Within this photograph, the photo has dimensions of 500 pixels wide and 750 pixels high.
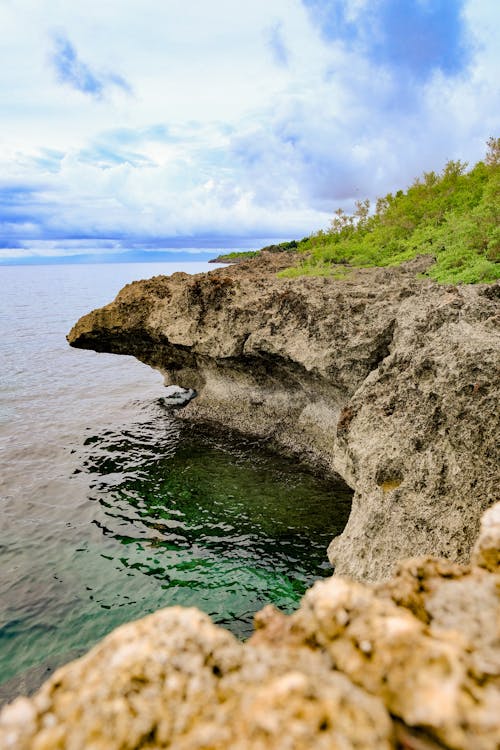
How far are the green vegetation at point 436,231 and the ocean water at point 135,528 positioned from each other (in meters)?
11.0

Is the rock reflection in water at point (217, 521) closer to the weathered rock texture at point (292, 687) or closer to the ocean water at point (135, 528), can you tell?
the ocean water at point (135, 528)

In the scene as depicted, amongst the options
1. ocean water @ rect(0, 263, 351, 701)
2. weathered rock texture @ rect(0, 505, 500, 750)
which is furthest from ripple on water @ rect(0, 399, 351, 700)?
weathered rock texture @ rect(0, 505, 500, 750)

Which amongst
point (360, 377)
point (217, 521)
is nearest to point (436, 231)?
point (360, 377)

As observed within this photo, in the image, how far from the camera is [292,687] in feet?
9.16

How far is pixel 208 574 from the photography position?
1227 centimetres

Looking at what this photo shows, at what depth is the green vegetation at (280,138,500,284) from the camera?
2082 centimetres

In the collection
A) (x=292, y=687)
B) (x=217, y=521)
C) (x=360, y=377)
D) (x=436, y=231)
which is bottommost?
(x=217, y=521)

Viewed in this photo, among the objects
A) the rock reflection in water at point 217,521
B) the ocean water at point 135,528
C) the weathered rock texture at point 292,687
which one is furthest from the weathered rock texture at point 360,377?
the weathered rock texture at point 292,687

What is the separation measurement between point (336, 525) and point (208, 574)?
4091mm

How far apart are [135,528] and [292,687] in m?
12.5

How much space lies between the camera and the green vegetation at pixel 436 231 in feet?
68.3

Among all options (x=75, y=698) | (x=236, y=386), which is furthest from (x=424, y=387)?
(x=236, y=386)

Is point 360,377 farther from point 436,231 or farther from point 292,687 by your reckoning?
point 436,231

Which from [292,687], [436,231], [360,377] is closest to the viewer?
[292,687]
